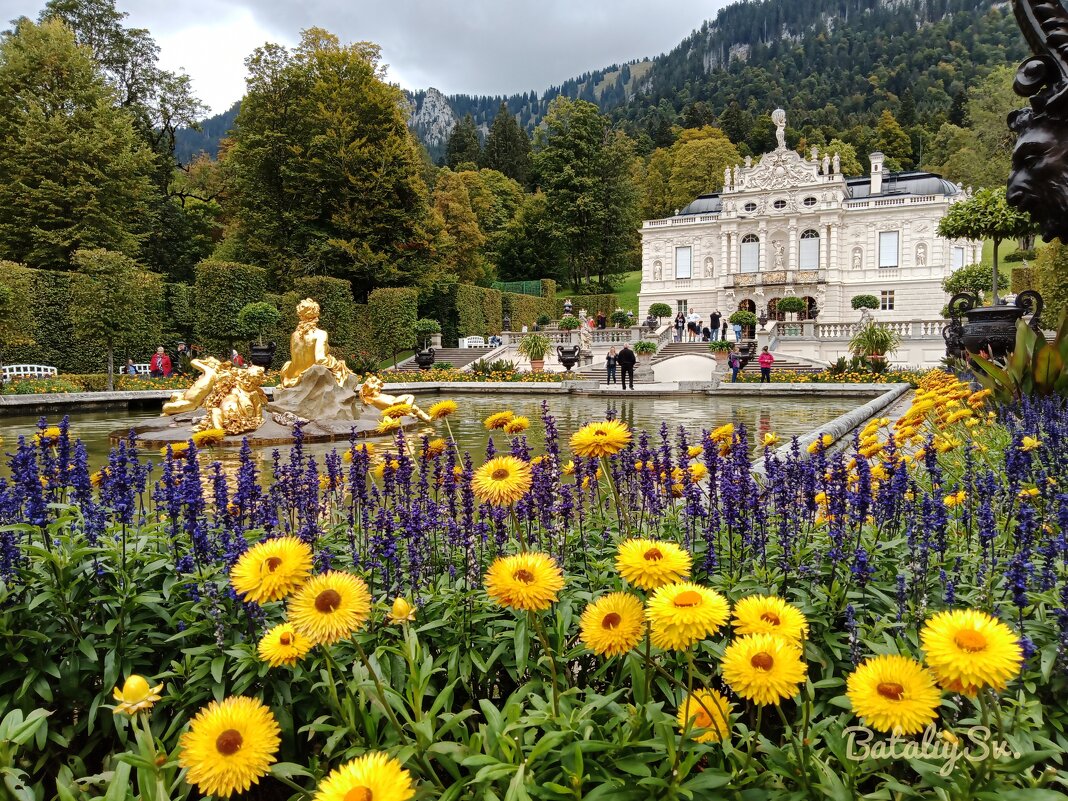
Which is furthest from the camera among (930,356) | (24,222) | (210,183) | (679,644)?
(210,183)

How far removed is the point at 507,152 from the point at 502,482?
82.8 meters

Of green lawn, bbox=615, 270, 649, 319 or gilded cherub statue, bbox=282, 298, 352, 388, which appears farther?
green lawn, bbox=615, 270, 649, 319

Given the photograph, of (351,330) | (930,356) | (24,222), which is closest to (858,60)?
(930,356)

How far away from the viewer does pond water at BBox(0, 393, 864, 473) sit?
10.1 meters

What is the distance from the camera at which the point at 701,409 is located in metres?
16.1

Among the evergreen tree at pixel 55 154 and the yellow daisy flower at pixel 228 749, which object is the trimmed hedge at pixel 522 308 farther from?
the yellow daisy flower at pixel 228 749

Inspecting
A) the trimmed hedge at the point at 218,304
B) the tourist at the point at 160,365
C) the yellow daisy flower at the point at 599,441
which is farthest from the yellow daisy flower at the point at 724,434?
the trimmed hedge at the point at 218,304

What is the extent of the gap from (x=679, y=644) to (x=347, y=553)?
6.22 ft

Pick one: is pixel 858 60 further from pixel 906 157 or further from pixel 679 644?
pixel 679 644

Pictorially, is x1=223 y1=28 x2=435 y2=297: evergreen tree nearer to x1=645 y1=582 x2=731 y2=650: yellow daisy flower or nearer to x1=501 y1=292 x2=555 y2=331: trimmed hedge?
x1=501 y1=292 x2=555 y2=331: trimmed hedge

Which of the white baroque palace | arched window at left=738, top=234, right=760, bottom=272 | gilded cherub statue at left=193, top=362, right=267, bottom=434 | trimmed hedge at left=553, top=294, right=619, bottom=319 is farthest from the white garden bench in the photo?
arched window at left=738, top=234, right=760, bottom=272

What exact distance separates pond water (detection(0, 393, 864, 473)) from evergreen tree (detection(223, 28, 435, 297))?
1656 cm

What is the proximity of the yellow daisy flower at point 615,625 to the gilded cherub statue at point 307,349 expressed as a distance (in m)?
10.6

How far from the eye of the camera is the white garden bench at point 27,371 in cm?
2109
